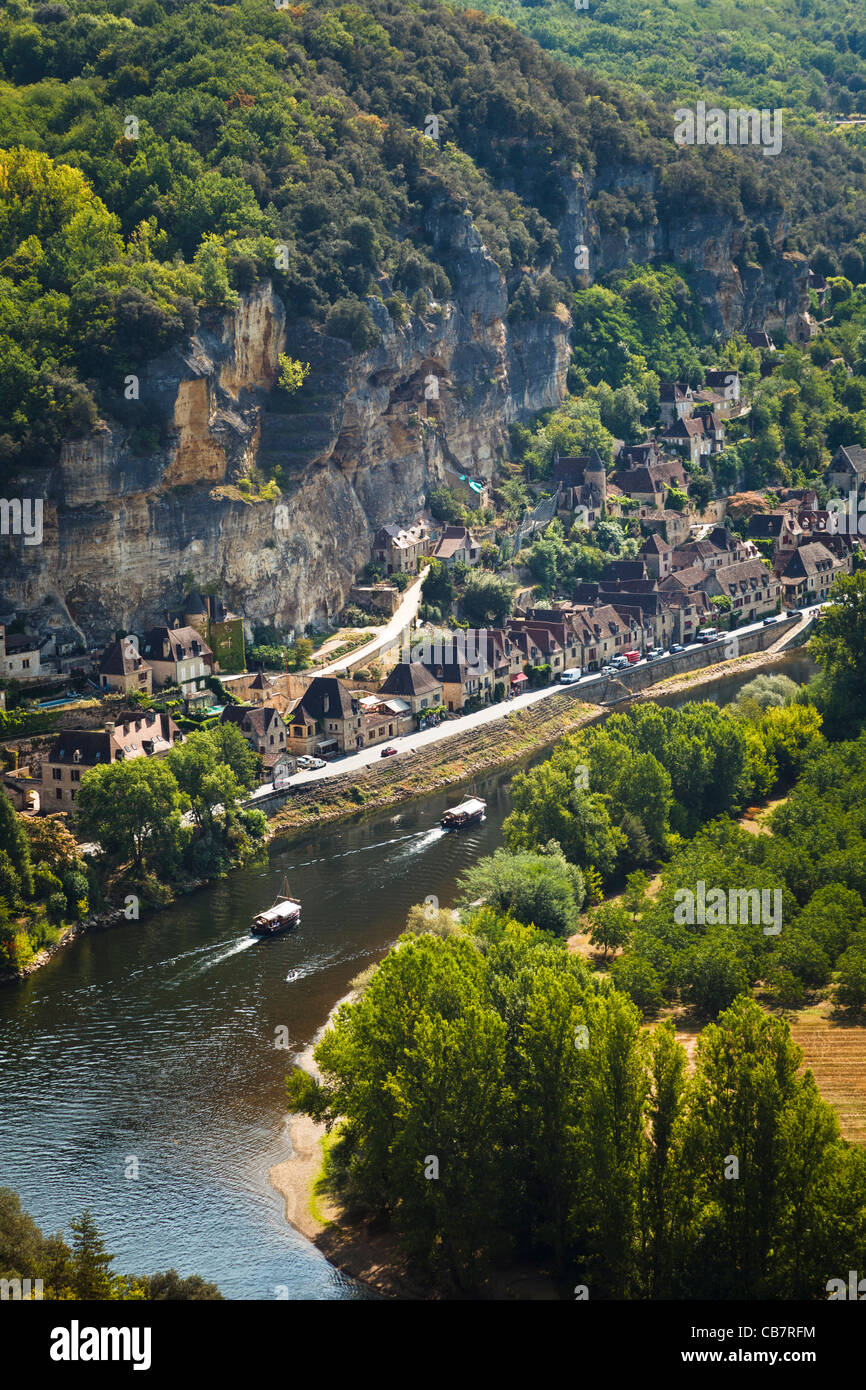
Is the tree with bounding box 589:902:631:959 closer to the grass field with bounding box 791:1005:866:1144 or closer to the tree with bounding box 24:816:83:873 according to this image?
the grass field with bounding box 791:1005:866:1144

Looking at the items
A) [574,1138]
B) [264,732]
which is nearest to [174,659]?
[264,732]

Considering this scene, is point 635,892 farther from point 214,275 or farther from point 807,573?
point 807,573

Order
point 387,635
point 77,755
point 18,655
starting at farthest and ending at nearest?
point 387,635, point 18,655, point 77,755

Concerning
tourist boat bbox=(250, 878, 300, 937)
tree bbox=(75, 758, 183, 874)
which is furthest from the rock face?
tourist boat bbox=(250, 878, 300, 937)

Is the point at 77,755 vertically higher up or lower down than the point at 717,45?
lower down
